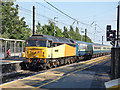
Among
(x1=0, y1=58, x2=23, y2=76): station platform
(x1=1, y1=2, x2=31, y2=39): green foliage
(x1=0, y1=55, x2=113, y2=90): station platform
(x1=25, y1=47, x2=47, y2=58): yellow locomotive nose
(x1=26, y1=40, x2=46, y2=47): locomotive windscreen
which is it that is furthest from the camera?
(x1=1, y1=2, x2=31, y2=39): green foliage

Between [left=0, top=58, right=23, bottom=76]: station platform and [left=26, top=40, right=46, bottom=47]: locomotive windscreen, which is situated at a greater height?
[left=26, top=40, right=46, bottom=47]: locomotive windscreen

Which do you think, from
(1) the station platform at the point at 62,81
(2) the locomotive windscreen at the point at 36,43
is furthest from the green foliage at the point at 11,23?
(1) the station platform at the point at 62,81

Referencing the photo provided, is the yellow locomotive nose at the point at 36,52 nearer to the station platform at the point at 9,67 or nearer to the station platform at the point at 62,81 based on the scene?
the station platform at the point at 9,67

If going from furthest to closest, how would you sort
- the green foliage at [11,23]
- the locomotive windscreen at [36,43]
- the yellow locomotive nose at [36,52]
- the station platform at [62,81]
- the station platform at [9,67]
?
1. the green foliage at [11,23]
2. the locomotive windscreen at [36,43]
3. the yellow locomotive nose at [36,52]
4. the station platform at [9,67]
5. the station platform at [62,81]

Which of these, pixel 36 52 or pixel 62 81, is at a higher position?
pixel 36 52

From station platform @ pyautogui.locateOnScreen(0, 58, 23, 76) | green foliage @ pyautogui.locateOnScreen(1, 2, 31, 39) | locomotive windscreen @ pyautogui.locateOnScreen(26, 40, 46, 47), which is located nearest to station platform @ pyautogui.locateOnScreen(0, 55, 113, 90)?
station platform @ pyautogui.locateOnScreen(0, 58, 23, 76)

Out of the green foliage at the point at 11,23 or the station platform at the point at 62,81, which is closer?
the station platform at the point at 62,81

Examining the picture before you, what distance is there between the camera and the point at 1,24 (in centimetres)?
3809

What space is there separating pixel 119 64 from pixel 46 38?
33.7ft

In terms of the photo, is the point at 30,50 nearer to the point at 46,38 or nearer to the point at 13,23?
the point at 46,38

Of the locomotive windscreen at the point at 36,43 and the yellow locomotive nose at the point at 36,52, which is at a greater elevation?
the locomotive windscreen at the point at 36,43

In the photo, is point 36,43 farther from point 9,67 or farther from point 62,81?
point 62,81

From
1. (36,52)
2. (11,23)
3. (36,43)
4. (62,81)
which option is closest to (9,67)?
(36,52)

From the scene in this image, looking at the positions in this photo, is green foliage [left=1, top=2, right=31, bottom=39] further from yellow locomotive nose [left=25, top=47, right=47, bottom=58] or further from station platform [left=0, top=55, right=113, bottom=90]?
station platform [left=0, top=55, right=113, bottom=90]
